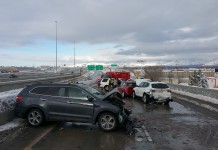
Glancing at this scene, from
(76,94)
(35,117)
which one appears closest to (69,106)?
(76,94)

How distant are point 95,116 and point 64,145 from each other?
96.9 inches

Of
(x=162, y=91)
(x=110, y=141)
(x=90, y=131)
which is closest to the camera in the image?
(x=110, y=141)

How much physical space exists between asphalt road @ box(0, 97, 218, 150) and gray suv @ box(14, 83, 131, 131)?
0.39 m

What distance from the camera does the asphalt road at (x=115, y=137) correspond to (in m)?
8.41

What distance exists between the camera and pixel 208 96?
2369cm

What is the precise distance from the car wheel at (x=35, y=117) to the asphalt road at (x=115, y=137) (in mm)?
235

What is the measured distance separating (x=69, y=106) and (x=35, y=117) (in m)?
1.40

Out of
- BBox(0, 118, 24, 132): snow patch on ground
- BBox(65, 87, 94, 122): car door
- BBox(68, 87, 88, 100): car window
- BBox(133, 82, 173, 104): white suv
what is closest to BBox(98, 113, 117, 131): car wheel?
BBox(65, 87, 94, 122): car door

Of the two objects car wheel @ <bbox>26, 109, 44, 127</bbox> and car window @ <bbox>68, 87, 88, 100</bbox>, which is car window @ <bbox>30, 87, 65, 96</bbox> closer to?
car window @ <bbox>68, 87, 88, 100</bbox>

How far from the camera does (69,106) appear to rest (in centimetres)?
1102

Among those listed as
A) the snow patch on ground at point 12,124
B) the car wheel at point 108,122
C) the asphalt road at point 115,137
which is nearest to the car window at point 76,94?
the car wheel at point 108,122

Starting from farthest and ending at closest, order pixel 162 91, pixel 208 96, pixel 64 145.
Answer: pixel 208 96 → pixel 162 91 → pixel 64 145

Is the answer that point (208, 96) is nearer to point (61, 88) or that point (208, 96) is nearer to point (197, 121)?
point (197, 121)

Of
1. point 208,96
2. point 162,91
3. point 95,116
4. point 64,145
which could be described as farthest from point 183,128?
point 208,96
